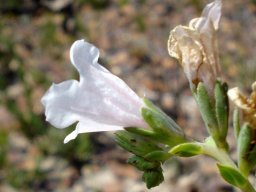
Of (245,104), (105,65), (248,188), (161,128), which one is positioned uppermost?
(245,104)

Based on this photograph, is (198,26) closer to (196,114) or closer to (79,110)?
(79,110)

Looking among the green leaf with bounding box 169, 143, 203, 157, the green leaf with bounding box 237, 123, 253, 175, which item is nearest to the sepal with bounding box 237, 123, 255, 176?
the green leaf with bounding box 237, 123, 253, 175

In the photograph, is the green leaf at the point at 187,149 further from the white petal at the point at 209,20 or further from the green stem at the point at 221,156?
the white petal at the point at 209,20

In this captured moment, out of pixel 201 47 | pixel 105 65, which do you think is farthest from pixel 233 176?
pixel 105 65

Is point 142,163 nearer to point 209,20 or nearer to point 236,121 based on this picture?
point 236,121

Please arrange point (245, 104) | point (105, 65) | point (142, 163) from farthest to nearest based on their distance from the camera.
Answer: point (105, 65) → point (142, 163) → point (245, 104)
